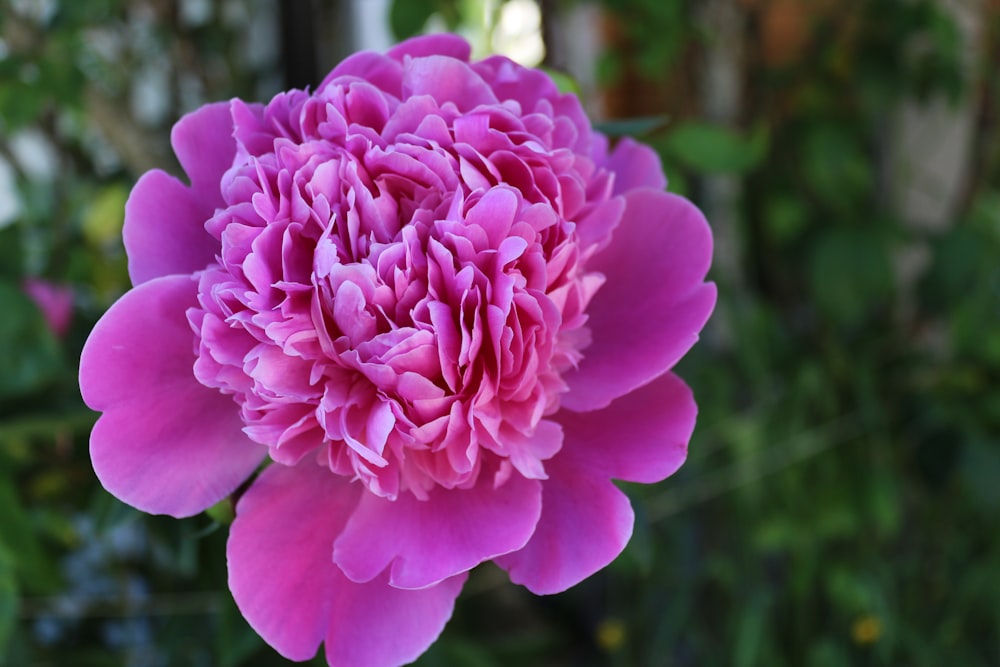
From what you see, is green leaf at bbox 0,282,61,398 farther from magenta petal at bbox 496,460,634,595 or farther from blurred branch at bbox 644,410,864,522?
blurred branch at bbox 644,410,864,522

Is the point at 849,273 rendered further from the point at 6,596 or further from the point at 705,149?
the point at 6,596

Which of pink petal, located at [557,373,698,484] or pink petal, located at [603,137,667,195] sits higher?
pink petal, located at [603,137,667,195]

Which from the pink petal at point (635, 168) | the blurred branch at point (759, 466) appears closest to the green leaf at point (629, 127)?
the pink petal at point (635, 168)

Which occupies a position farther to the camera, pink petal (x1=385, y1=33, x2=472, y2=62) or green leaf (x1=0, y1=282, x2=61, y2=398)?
green leaf (x1=0, y1=282, x2=61, y2=398)

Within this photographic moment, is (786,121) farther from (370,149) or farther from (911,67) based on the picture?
(370,149)

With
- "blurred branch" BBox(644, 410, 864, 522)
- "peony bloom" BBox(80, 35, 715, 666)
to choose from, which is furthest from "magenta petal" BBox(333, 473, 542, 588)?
"blurred branch" BBox(644, 410, 864, 522)

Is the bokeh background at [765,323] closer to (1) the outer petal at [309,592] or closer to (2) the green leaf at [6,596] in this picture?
(2) the green leaf at [6,596]

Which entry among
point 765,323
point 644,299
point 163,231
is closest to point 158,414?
point 163,231
